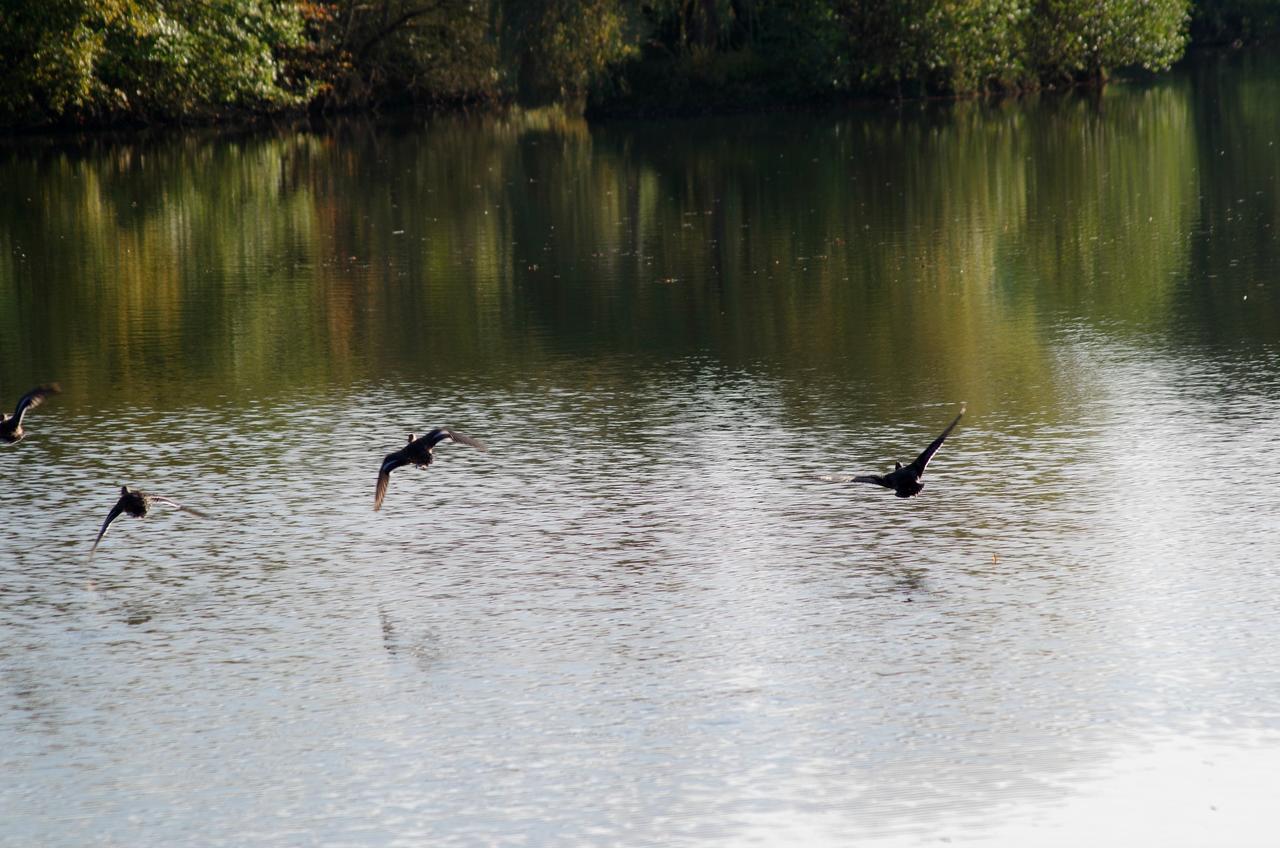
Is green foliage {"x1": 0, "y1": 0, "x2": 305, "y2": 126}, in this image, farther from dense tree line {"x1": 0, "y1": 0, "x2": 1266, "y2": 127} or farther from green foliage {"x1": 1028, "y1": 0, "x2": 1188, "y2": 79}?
green foliage {"x1": 1028, "y1": 0, "x2": 1188, "y2": 79}

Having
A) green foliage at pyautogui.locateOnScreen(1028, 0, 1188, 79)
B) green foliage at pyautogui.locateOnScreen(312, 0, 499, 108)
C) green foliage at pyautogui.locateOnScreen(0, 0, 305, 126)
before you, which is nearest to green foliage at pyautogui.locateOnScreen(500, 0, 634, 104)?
green foliage at pyautogui.locateOnScreen(312, 0, 499, 108)

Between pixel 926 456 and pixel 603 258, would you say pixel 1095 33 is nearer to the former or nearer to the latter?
pixel 603 258

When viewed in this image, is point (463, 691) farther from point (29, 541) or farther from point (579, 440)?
point (579, 440)

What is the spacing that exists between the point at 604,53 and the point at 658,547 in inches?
1538

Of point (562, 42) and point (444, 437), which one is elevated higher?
point (562, 42)

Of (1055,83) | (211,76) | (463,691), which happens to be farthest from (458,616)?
(1055,83)

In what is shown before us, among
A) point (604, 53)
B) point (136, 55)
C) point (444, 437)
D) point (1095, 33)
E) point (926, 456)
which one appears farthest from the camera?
point (1095, 33)

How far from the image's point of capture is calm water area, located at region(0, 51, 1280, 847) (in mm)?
6648

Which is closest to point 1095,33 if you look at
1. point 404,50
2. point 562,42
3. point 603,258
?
point 562,42

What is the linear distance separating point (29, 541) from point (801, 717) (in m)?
4.97

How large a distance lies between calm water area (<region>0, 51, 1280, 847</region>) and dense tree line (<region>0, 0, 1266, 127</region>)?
23230 mm

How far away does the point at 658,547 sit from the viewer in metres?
9.59

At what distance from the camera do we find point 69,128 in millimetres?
46688

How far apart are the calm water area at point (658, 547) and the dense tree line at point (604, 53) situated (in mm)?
23230
